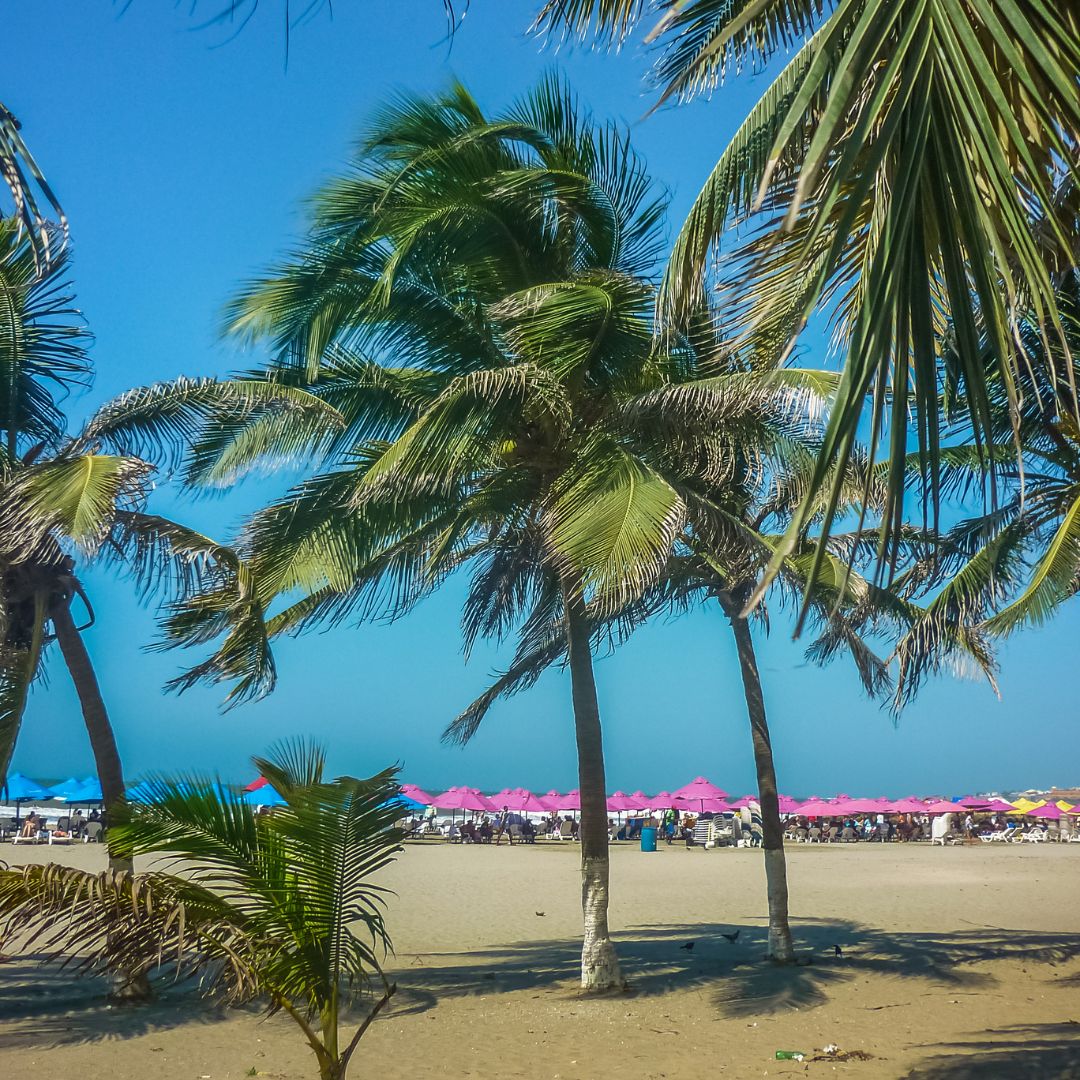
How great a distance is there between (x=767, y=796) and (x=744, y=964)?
71.5 inches

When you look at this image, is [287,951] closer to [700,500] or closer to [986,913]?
[700,500]

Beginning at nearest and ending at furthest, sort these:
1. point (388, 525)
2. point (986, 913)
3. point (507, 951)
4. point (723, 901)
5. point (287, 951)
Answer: point (287, 951) < point (388, 525) < point (507, 951) < point (986, 913) < point (723, 901)

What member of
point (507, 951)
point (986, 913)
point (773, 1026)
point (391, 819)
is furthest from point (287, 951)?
point (986, 913)

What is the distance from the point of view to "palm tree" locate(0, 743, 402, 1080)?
5.13 metres

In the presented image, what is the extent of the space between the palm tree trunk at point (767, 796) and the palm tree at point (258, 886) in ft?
21.5

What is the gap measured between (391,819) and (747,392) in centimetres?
458

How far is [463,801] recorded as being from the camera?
4412 centimetres

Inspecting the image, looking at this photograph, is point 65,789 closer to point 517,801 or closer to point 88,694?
point 517,801

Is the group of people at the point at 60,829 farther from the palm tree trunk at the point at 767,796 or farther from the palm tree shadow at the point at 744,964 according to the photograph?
the palm tree trunk at the point at 767,796

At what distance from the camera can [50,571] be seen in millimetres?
9938

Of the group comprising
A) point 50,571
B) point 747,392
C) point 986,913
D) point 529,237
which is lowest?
point 986,913

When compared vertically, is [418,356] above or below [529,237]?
below

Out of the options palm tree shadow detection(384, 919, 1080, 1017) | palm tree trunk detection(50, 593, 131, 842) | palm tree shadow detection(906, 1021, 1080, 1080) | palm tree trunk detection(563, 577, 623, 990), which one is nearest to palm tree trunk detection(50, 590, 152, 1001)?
palm tree trunk detection(50, 593, 131, 842)

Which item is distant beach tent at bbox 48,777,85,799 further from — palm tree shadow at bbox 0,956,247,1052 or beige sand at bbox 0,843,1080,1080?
palm tree shadow at bbox 0,956,247,1052
